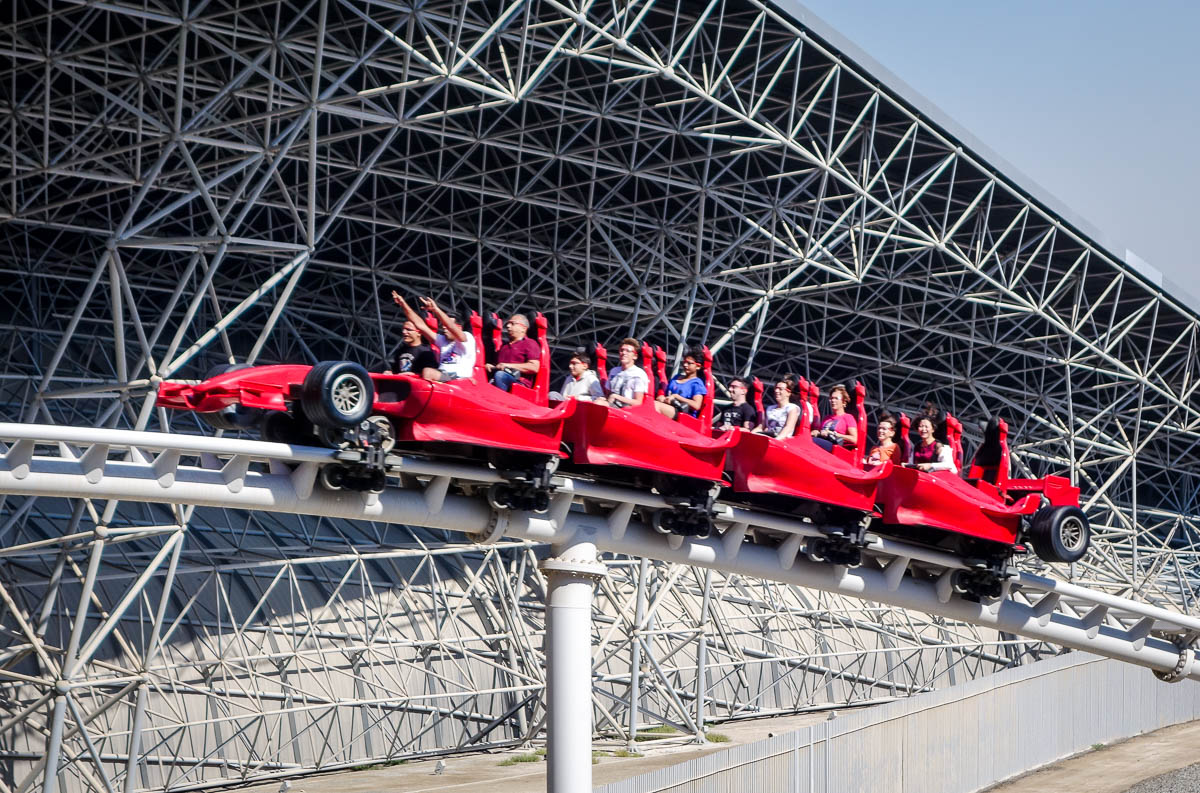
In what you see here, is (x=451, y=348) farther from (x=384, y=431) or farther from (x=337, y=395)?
(x=337, y=395)

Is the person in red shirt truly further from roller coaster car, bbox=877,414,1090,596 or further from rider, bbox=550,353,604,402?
roller coaster car, bbox=877,414,1090,596

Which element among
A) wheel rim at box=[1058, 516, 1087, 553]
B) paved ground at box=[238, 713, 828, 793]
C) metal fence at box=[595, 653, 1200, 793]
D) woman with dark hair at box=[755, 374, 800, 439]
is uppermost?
woman with dark hair at box=[755, 374, 800, 439]

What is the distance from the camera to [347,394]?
13109 millimetres

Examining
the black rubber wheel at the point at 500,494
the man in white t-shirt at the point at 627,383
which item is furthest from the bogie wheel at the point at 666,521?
the black rubber wheel at the point at 500,494

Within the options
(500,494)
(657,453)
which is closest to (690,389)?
(657,453)

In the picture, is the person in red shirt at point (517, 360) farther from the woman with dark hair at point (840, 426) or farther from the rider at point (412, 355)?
the woman with dark hair at point (840, 426)

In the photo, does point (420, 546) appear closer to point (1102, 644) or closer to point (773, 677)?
point (773, 677)

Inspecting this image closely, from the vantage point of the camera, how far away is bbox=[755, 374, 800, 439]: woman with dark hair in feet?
54.9

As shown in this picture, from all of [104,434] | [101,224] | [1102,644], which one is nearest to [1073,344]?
[1102,644]

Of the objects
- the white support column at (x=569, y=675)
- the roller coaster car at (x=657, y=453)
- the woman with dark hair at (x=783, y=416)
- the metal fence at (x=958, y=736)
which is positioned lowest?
the metal fence at (x=958, y=736)

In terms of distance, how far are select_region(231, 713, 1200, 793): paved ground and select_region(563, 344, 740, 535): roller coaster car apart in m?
10.4

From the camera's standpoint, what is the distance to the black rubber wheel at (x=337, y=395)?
42.3ft

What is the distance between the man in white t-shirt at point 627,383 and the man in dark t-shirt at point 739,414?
1.71 meters

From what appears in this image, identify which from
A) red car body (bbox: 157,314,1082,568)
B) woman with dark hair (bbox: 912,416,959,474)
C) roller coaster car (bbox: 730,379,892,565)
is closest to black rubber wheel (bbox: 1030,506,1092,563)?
red car body (bbox: 157,314,1082,568)
